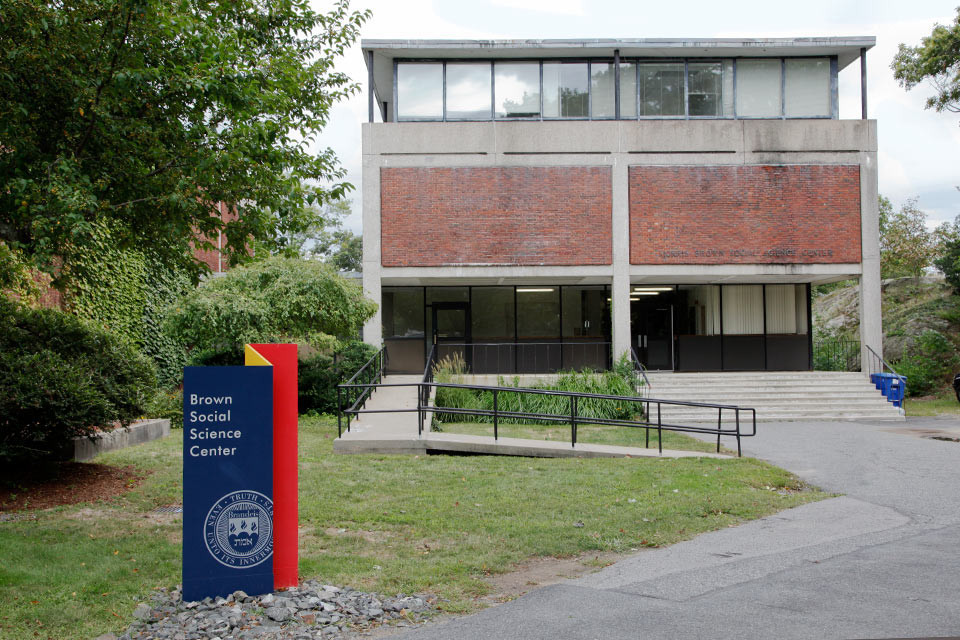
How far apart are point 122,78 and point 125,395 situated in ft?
13.4

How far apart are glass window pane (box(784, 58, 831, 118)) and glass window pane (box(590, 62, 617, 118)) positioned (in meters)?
5.44

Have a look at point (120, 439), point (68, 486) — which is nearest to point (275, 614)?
point (68, 486)

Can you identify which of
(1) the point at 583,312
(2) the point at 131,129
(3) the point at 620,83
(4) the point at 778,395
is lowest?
(4) the point at 778,395

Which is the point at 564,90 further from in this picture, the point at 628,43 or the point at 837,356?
the point at 837,356

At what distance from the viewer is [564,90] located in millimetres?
21172

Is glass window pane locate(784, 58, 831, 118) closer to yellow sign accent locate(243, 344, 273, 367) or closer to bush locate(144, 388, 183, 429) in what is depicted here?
bush locate(144, 388, 183, 429)

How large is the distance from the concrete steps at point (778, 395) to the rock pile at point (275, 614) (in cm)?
1368

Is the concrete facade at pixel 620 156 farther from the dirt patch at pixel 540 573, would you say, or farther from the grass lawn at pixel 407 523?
the dirt patch at pixel 540 573

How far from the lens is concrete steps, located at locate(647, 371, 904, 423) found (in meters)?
18.0

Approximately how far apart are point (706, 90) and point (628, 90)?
96.1 inches

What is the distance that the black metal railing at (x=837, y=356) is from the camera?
2327 cm

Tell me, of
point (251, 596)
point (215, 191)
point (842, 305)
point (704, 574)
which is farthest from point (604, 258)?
point (842, 305)

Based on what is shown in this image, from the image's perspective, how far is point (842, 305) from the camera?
109ft

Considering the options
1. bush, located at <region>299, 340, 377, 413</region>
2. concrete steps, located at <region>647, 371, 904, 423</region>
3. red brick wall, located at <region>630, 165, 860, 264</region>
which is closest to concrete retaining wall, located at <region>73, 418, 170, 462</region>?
bush, located at <region>299, 340, 377, 413</region>
